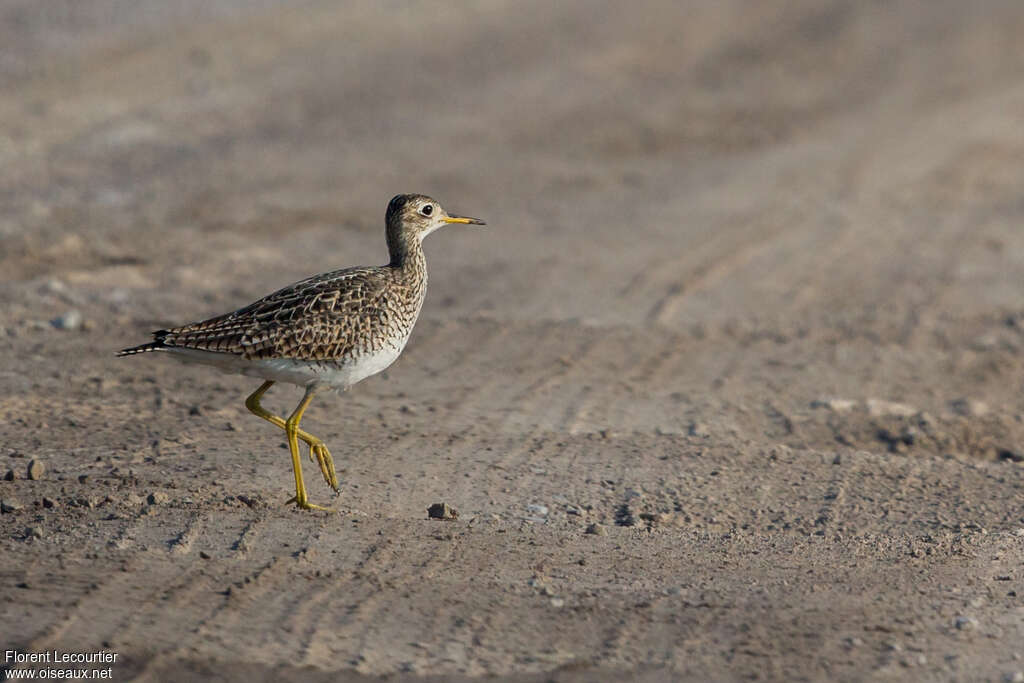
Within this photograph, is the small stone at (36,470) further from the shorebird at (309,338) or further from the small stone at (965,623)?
the small stone at (965,623)

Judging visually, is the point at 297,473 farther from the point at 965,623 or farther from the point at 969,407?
the point at 969,407

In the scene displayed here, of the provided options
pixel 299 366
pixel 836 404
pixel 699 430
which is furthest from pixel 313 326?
pixel 836 404

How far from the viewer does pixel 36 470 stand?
6742 millimetres

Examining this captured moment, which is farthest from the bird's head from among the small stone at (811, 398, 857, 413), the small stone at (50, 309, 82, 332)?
the small stone at (50, 309, 82, 332)

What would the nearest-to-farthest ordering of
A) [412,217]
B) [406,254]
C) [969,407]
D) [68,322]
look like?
[406,254] < [412,217] < [969,407] < [68,322]

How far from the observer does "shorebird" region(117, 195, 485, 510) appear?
6.61 meters

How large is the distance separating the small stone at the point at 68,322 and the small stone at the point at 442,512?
13.4ft

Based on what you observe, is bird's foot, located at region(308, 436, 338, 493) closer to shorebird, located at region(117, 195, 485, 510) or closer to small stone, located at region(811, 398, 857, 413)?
shorebird, located at region(117, 195, 485, 510)

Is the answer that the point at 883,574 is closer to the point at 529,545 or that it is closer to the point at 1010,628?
the point at 1010,628

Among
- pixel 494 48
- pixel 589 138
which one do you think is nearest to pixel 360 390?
pixel 589 138

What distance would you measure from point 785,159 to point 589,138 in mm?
2365

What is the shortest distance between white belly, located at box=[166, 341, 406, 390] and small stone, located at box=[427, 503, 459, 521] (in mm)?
761

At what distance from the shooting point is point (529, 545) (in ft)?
21.0

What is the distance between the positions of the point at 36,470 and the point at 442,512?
78.6 inches
